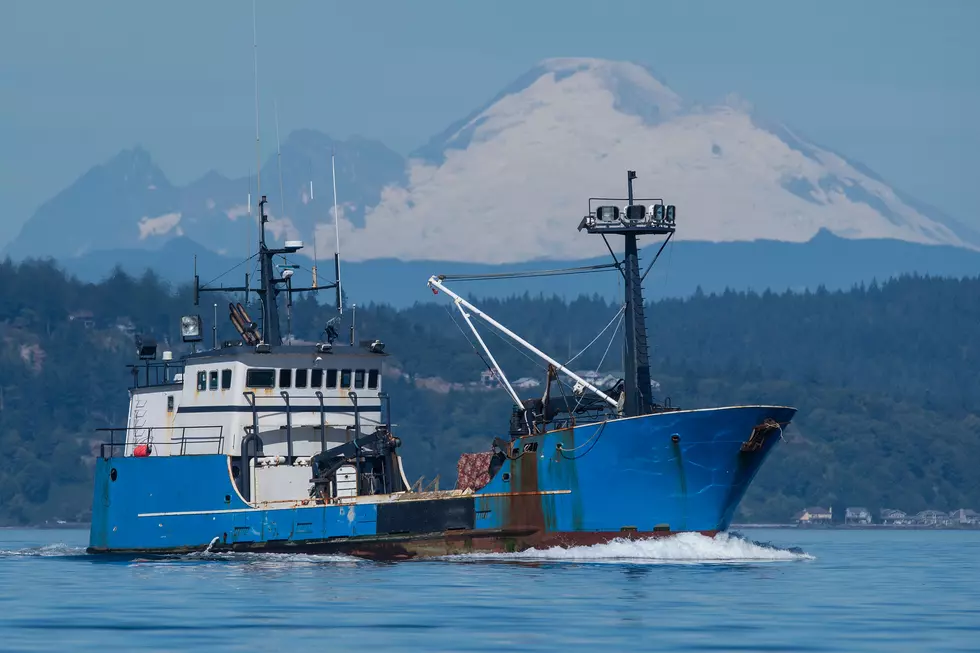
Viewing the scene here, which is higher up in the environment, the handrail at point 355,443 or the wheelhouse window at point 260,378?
the wheelhouse window at point 260,378

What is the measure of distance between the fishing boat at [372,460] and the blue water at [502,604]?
93cm

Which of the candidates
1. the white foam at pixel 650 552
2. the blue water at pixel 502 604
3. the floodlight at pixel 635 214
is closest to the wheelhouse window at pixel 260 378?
the blue water at pixel 502 604

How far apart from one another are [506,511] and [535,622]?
15.7 metres

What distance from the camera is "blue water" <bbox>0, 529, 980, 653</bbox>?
3572 cm

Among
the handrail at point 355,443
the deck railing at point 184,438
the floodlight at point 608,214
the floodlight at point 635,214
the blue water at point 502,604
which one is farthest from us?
the deck railing at point 184,438

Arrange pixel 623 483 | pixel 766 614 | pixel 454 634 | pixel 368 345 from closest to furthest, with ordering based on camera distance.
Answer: pixel 454 634 → pixel 766 614 → pixel 623 483 → pixel 368 345

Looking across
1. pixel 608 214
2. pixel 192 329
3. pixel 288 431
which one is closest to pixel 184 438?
pixel 288 431

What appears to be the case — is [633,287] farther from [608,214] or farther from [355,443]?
[355,443]

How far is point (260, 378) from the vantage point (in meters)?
58.8

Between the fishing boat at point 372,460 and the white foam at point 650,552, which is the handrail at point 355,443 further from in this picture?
the white foam at point 650,552

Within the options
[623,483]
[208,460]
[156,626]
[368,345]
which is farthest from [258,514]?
[156,626]

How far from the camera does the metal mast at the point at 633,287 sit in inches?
2098

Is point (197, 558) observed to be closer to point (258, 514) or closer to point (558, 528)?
point (258, 514)

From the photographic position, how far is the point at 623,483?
52.2 metres
